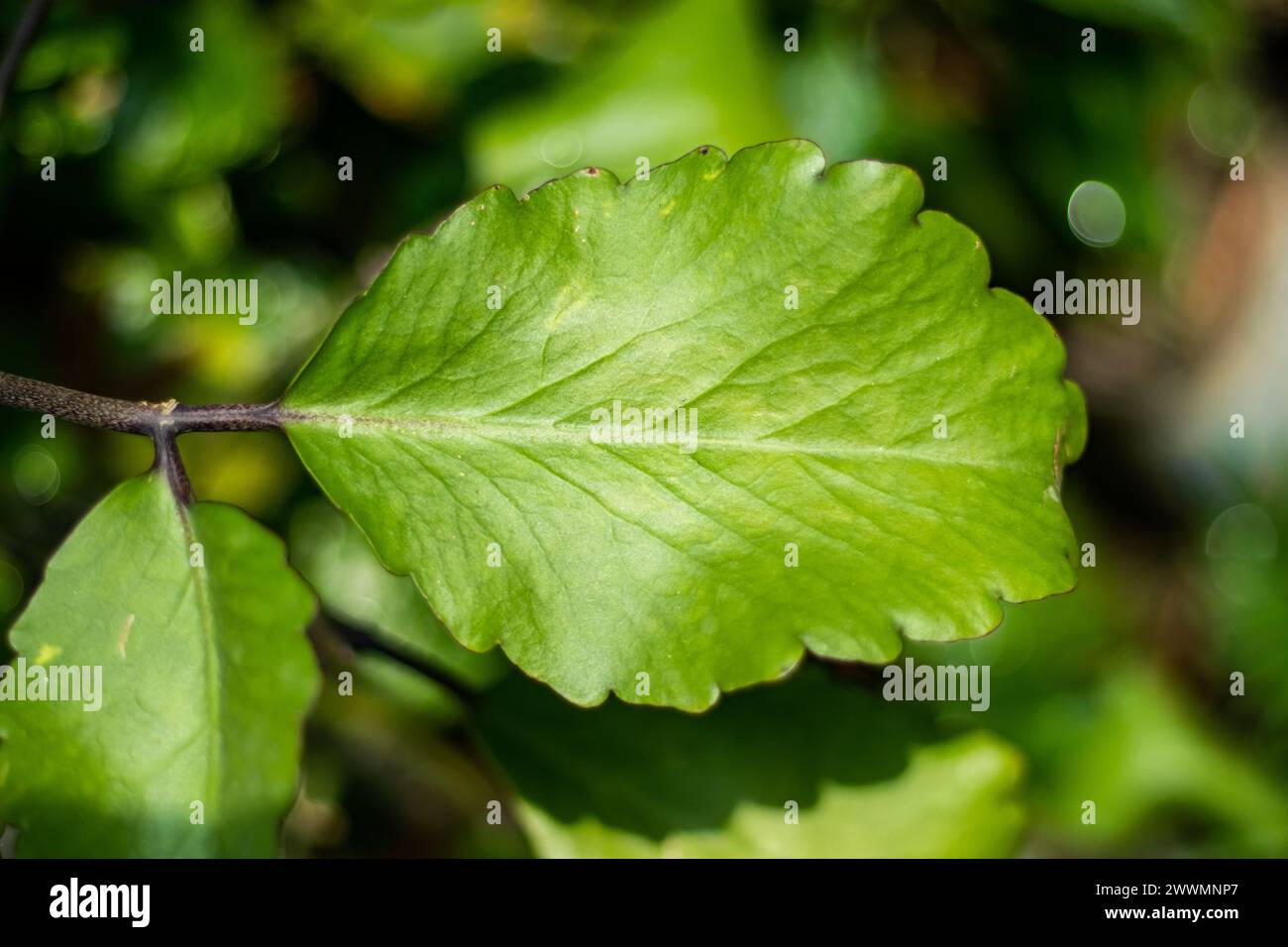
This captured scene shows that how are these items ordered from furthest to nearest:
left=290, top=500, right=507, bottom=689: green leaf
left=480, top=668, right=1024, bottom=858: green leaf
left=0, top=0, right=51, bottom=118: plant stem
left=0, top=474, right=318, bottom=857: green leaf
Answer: left=290, top=500, right=507, bottom=689: green leaf → left=480, top=668, right=1024, bottom=858: green leaf → left=0, top=0, right=51, bottom=118: plant stem → left=0, top=474, right=318, bottom=857: green leaf

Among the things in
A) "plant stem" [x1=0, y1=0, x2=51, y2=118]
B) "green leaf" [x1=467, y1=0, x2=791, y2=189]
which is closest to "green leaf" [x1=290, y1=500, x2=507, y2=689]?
"green leaf" [x1=467, y1=0, x2=791, y2=189]

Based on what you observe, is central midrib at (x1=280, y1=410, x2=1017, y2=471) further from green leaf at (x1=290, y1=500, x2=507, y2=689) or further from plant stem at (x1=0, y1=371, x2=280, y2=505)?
green leaf at (x1=290, y1=500, x2=507, y2=689)

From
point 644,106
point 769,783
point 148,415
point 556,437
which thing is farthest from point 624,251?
point 644,106

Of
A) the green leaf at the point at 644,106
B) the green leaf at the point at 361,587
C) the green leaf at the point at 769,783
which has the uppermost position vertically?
the green leaf at the point at 644,106

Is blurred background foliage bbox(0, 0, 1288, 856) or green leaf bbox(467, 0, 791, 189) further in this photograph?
green leaf bbox(467, 0, 791, 189)

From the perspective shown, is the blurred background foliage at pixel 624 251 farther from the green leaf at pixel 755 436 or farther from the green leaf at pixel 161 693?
the green leaf at pixel 161 693

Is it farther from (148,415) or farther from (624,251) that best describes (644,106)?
(148,415)

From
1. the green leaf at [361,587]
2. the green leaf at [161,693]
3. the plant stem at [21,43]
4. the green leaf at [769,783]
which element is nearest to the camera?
the green leaf at [161,693]

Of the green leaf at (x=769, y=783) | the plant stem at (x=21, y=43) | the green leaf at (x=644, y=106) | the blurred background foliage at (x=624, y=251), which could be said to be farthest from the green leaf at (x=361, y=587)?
the plant stem at (x=21, y=43)

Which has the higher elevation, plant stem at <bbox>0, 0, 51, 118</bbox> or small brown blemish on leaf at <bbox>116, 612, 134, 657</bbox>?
plant stem at <bbox>0, 0, 51, 118</bbox>
